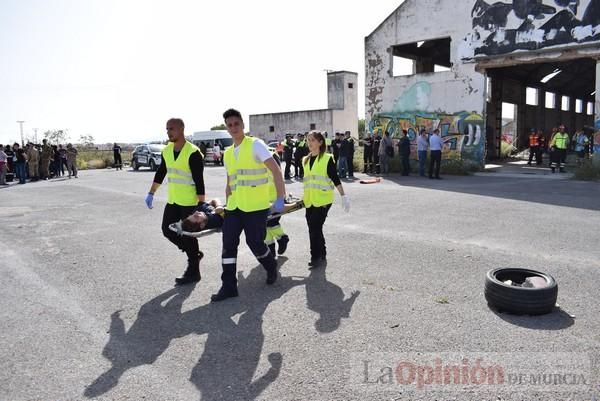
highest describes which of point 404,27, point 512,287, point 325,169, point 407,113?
point 404,27

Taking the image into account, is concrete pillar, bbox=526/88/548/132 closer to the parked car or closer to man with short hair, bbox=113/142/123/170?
the parked car

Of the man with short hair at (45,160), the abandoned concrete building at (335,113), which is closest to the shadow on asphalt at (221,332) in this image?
the man with short hair at (45,160)

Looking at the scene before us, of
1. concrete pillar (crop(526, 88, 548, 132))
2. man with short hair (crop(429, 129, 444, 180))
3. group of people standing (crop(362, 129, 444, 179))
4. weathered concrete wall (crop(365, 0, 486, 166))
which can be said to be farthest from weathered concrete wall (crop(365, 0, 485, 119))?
concrete pillar (crop(526, 88, 548, 132))

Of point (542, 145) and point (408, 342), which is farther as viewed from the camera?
point (542, 145)

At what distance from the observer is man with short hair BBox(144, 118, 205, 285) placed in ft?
18.5

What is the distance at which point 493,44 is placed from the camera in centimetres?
1911

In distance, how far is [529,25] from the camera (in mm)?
18219

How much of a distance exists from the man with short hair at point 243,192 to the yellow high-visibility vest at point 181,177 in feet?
2.20

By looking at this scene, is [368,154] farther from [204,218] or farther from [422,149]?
[204,218]

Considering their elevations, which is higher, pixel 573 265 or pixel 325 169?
pixel 325 169

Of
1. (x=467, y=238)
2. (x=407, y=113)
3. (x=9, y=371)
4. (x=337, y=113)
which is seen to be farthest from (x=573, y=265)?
(x=337, y=113)

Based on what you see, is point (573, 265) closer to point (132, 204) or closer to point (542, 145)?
point (132, 204)

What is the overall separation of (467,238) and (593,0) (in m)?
13.9

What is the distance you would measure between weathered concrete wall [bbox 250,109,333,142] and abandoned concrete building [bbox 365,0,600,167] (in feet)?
63.3
